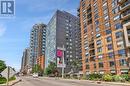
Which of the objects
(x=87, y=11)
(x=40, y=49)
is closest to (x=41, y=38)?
(x=40, y=49)

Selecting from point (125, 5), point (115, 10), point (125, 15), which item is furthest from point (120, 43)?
point (115, 10)

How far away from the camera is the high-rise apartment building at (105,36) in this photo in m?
57.5

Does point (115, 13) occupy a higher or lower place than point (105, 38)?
higher

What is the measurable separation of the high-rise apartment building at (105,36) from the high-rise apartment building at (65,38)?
152 feet

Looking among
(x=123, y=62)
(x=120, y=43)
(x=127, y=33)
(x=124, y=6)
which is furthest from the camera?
(x=120, y=43)

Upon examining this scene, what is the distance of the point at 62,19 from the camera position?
13800 cm

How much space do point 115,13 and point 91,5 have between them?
60.9 feet

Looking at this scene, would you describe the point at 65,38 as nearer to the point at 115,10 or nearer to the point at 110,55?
the point at 115,10

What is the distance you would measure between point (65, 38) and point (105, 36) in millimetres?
70081

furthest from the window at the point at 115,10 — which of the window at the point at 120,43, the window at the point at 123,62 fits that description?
the window at the point at 123,62

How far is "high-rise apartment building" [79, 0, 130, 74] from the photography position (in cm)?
5745

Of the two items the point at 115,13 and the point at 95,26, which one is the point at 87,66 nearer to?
the point at 95,26

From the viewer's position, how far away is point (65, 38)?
136250 millimetres

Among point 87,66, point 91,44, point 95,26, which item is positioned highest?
point 95,26
